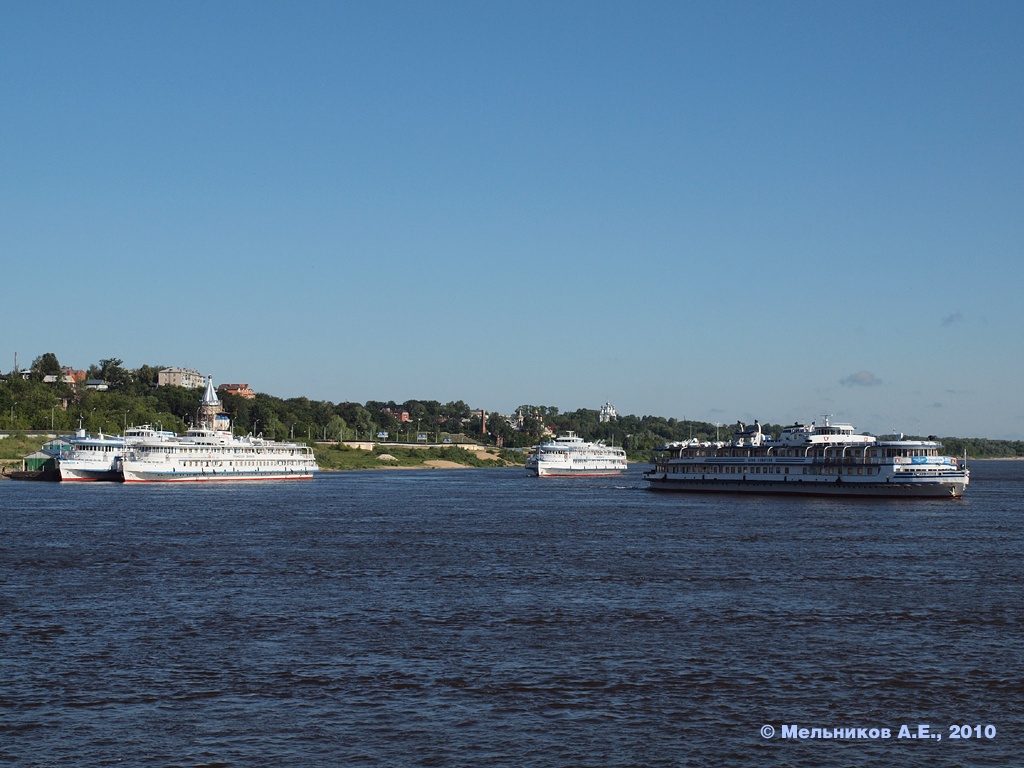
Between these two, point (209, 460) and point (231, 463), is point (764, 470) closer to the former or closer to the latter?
point (209, 460)

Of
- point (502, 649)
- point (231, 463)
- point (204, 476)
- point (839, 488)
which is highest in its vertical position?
point (231, 463)

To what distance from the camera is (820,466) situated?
129750mm

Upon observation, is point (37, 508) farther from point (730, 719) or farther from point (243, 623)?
point (730, 719)

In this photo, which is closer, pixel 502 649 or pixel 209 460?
pixel 502 649

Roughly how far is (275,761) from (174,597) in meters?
25.0

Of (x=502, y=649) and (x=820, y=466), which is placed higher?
(x=820, y=466)

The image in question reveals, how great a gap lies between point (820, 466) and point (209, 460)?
297 feet

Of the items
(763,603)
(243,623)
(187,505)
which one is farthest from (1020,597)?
(187,505)

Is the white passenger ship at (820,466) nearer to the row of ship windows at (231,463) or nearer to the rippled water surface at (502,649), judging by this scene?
the rippled water surface at (502,649)

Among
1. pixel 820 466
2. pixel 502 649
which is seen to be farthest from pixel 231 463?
pixel 502 649

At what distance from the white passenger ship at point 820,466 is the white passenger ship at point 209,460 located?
67.3 meters

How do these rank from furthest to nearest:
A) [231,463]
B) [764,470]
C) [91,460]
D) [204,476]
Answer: [231,463] → [204,476] → [91,460] → [764,470]

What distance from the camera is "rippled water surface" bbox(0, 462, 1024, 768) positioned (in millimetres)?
28406

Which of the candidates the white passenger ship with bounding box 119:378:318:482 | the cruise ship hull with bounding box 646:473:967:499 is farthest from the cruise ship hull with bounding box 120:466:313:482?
the cruise ship hull with bounding box 646:473:967:499
